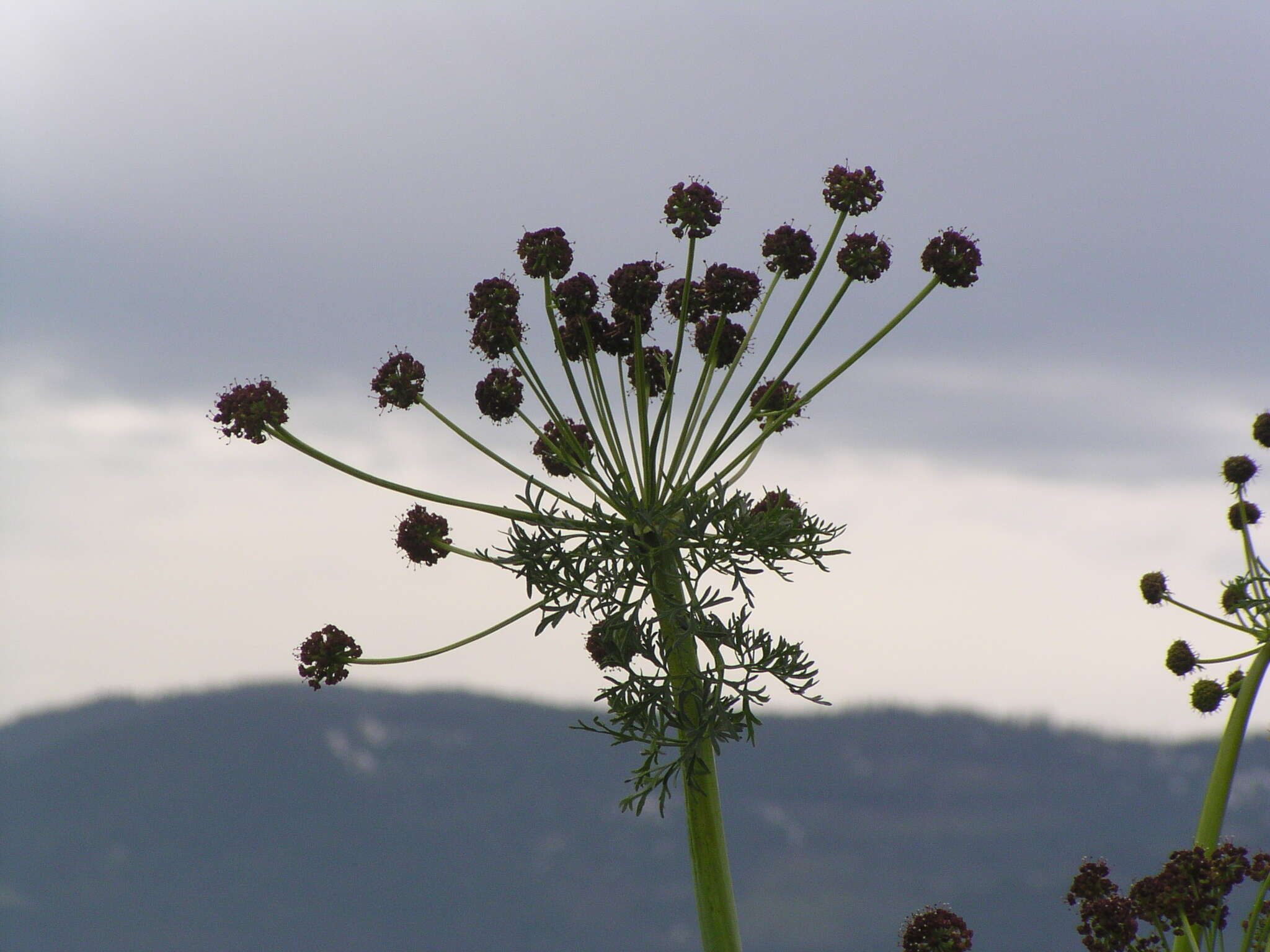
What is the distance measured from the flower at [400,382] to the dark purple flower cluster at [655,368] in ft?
4.23

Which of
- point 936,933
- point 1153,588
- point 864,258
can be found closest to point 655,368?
point 864,258

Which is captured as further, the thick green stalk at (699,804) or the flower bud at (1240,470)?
the flower bud at (1240,470)

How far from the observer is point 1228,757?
30.3ft

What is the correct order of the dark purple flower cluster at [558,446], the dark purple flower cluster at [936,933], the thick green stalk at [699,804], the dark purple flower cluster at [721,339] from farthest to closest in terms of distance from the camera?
the dark purple flower cluster at [558,446]
the dark purple flower cluster at [721,339]
the thick green stalk at [699,804]
the dark purple flower cluster at [936,933]

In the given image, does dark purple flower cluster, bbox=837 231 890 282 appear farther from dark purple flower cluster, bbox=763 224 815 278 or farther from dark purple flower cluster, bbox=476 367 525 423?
dark purple flower cluster, bbox=476 367 525 423

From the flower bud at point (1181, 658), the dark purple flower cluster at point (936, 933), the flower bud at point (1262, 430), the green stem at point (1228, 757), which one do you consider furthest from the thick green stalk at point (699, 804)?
the flower bud at point (1262, 430)

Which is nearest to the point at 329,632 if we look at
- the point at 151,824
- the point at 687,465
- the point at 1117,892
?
the point at 687,465

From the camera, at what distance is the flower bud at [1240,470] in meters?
10.1

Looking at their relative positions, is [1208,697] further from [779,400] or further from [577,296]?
[577,296]

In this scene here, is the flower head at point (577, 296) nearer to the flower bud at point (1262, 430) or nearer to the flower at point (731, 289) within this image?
the flower at point (731, 289)

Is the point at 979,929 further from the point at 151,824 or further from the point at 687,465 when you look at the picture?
the point at 151,824

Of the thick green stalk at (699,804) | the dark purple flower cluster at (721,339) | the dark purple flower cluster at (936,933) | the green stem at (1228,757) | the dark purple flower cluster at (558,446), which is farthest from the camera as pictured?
the green stem at (1228,757)

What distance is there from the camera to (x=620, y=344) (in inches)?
288

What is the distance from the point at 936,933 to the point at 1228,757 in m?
4.18
